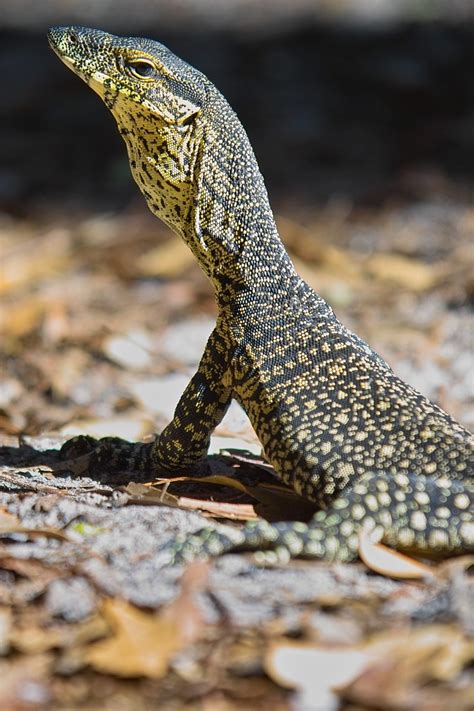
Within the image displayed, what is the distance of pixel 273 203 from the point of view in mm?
12062

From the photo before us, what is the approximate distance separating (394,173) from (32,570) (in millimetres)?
9464

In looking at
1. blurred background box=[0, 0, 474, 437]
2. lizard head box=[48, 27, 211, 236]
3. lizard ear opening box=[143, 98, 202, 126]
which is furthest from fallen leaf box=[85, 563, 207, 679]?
blurred background box=[0, 0, 474, 437]

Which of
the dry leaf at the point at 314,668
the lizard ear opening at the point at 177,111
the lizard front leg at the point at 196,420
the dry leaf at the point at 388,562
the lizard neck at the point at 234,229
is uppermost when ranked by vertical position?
the lizard ear opening at the point at 177,111

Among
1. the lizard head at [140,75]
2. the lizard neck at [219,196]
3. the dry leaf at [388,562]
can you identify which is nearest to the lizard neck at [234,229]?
the lizard neck at [219,196]

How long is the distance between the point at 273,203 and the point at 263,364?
23.4 ft

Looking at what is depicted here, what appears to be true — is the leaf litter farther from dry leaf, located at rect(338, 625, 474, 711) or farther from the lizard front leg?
the lizard front leg

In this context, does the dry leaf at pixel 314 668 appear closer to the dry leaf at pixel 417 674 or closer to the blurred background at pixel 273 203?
the dry leaf at pixel 417 674

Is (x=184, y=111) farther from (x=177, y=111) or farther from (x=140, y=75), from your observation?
(x=140, y=75)

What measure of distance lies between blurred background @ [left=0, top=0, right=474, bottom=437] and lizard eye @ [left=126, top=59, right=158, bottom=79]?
8.27 ft

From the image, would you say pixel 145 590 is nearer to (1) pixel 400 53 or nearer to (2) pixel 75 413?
(2) pixel 75 413

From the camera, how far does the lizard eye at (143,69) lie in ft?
17.8

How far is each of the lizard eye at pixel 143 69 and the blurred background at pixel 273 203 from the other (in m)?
2.52

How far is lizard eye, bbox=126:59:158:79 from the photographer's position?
17.8 ft

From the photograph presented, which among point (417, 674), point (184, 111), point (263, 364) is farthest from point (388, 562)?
point (184, 111)
